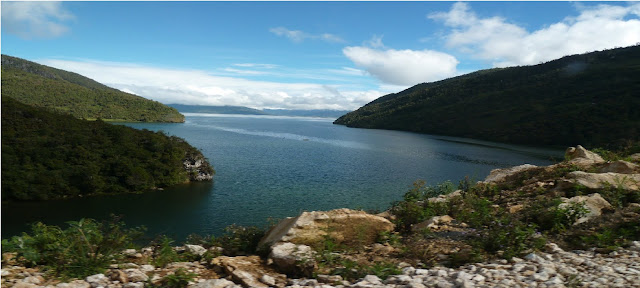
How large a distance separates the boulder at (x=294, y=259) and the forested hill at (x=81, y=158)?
Result: 41.5 meters

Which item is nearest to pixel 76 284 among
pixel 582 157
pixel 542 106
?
pixel 582 157

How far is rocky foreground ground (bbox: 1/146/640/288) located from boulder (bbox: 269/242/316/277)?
2 centimetres

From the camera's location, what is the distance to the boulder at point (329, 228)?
6.95 metres

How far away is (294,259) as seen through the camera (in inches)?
229

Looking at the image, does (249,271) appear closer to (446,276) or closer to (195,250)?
(195,250)

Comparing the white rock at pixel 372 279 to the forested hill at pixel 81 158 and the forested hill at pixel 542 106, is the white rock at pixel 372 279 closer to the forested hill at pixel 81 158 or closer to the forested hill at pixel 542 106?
the forested hill at pixel 81 158

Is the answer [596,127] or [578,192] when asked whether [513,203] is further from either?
[596,127]

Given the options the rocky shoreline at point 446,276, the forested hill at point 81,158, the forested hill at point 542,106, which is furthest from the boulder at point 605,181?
the forested hill at point 542,106

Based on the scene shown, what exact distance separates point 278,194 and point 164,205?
12.0 m

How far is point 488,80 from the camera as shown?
178m

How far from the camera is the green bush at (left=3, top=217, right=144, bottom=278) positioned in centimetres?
538

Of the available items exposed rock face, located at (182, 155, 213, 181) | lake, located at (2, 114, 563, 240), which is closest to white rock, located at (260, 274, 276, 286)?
lake, located at (2, 114, 563, 240)

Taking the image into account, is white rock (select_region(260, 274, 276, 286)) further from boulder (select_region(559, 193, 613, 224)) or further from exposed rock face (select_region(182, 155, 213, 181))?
exposed rock face (select_region(182, 155, 213, 181))

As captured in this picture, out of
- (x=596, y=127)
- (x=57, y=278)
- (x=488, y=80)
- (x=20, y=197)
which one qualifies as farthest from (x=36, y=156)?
(x=488, y=80)
